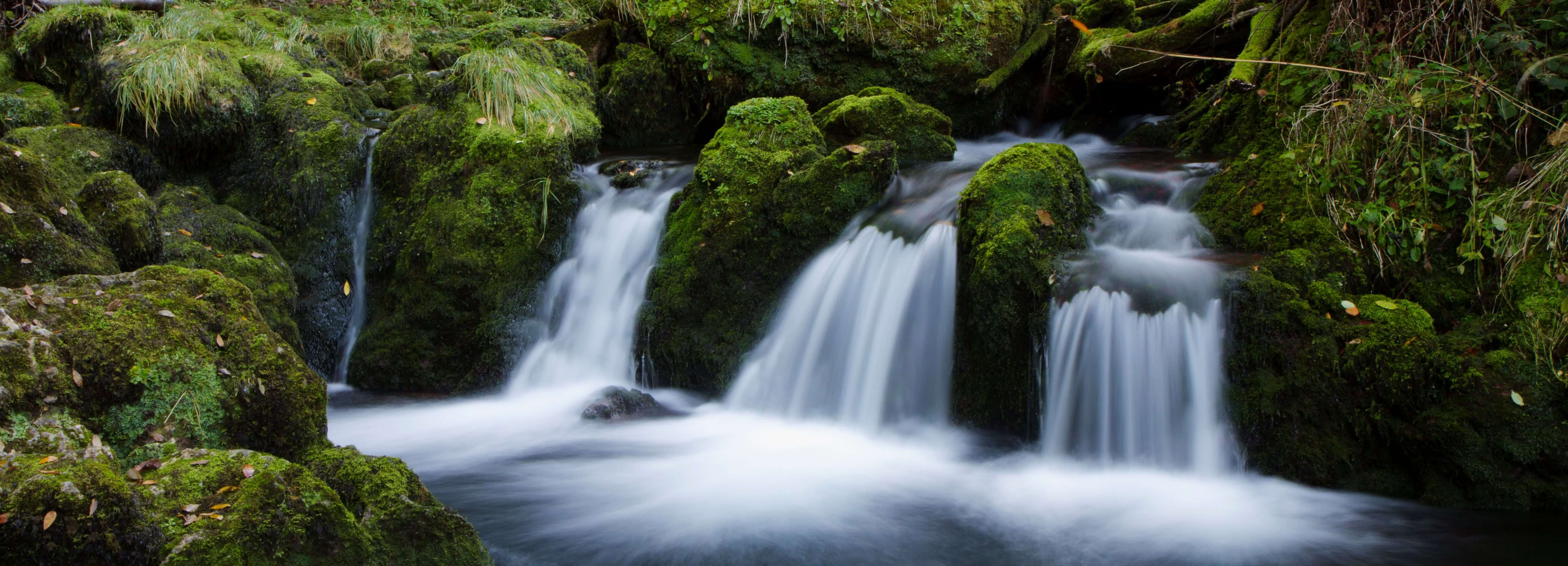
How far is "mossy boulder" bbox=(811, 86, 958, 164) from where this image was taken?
7281 mm

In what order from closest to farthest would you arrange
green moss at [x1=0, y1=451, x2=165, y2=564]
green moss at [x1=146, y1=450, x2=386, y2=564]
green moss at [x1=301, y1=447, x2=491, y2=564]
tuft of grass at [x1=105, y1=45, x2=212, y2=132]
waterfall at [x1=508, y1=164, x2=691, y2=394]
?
green moss at [x1=0, y1=451, x2=165, y2=564], green moss at [x1=146, y1=450, x2=386, y2=564], green moss at [x1=301, y1=447, x2=491, y2=564], waterfall at [x1=508, y1=164, x2=691, y2=394], tuft of grass at [x1=105, y1=45, x2=212, y2=132]

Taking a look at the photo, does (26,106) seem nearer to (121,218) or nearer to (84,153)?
(84,153)


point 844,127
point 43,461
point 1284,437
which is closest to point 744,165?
point 844,127

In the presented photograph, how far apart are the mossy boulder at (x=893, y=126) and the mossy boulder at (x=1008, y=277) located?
1731 millimetres

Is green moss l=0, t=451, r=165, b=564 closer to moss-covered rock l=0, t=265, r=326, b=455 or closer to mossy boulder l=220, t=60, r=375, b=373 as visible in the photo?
moss-covered rock l=0, t=265, r=326, b=455

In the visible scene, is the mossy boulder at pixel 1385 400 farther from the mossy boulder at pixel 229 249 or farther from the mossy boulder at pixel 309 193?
the mossy boulder at pixel 309 193

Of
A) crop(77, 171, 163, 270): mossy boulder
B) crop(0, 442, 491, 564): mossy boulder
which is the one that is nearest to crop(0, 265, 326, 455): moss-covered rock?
crop(0, 442, 491, 564): mossy boulder

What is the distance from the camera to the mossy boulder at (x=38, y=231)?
4.05m

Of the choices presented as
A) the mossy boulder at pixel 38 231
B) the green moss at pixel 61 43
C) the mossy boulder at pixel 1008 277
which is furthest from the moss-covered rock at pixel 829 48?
the mossy boulder at pixel 38 231

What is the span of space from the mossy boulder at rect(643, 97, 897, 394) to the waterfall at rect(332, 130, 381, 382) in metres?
2.47

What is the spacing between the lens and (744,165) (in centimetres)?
652

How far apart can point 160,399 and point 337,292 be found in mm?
3874

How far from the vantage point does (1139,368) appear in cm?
468

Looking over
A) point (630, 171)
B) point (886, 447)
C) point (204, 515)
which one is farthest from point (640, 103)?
point (204, 515)
